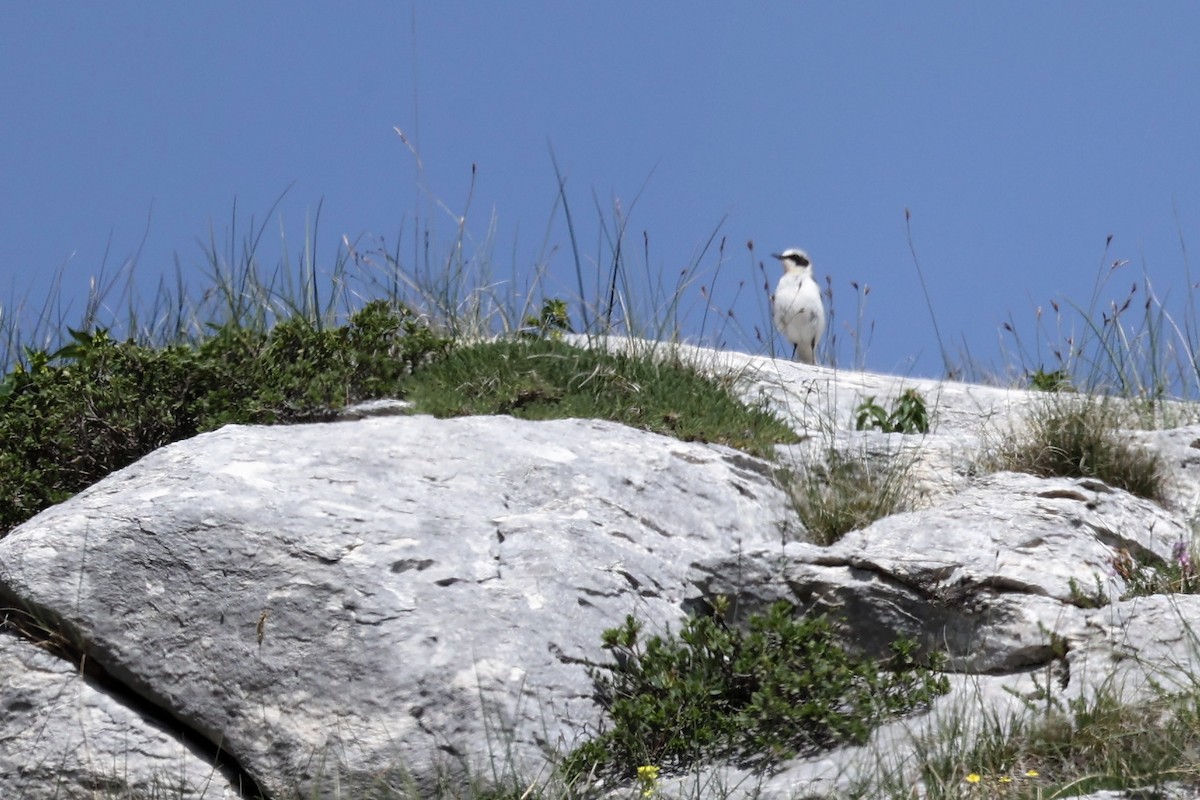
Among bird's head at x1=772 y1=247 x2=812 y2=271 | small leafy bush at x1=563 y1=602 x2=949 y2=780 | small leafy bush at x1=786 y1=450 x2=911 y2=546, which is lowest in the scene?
small leafy bush at x1=563 y1=602 x2=949 y2=780

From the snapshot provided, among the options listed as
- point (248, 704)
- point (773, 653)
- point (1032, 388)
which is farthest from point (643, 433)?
point (1032, 388)

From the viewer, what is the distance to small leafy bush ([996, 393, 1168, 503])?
7.02 m

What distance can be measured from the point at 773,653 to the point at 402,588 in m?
→ 1.57

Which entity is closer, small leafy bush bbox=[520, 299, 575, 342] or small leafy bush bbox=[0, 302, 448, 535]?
small leafy bush bbox=[0, 302, 448, 535]

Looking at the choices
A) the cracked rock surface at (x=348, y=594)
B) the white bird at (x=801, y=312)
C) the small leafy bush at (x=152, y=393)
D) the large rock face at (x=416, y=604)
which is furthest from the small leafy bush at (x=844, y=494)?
the white bird at (x=801, y=312)

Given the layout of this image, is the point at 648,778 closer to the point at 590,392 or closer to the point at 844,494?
the point at 844,494

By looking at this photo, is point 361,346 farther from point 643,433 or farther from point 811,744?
point 811,744

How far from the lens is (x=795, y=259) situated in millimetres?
16453

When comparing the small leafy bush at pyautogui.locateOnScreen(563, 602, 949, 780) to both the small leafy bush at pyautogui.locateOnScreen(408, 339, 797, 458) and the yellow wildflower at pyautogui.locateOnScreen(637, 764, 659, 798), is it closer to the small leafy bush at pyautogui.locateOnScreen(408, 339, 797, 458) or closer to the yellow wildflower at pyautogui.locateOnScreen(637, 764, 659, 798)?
the yellow wildflower at pyautogui.locateOnScreen(637, 764, 659, 798)

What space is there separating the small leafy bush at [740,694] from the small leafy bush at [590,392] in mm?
2282

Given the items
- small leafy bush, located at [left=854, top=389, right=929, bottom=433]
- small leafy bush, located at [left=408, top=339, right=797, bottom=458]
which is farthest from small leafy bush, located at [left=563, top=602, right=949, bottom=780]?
small leafy bush, located at [left=854, top=389, right=929, bottom=433]

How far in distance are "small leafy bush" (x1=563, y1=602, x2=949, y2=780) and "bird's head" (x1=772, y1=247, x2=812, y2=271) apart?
1142 cm

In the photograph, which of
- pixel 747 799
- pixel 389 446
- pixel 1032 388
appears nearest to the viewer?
pixel 747 799

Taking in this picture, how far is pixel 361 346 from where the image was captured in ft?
25.9
